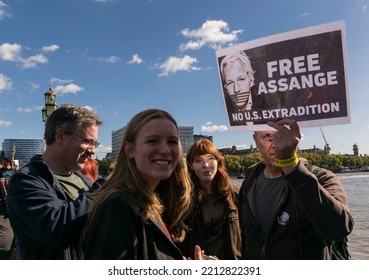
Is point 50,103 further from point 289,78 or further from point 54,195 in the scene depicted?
point 289,78

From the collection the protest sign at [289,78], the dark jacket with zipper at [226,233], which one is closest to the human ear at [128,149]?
the protest sign at [289,78]

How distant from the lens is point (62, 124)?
240cm

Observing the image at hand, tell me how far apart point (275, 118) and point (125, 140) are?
2.93 feet

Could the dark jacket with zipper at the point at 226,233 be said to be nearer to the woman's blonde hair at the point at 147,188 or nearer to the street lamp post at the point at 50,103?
the woman's blonde hair at the point at 147,188

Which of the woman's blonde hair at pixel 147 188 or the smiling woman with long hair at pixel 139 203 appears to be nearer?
the smiling woman with long hair at pixel 139 203

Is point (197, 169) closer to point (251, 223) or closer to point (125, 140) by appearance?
point (251, 223)

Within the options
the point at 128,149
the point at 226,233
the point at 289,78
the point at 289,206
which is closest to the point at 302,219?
the point at 289,206

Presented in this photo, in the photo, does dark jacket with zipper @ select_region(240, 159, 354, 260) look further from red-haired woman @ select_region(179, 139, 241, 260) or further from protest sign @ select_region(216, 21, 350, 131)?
red-haired woman @ select_region(179, 139, 241, 260)

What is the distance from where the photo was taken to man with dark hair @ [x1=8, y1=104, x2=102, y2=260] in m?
1.68

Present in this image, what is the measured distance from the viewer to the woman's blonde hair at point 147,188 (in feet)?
5.25

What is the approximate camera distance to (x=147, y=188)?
67.0 inches

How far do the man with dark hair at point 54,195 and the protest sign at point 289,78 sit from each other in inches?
43.9
